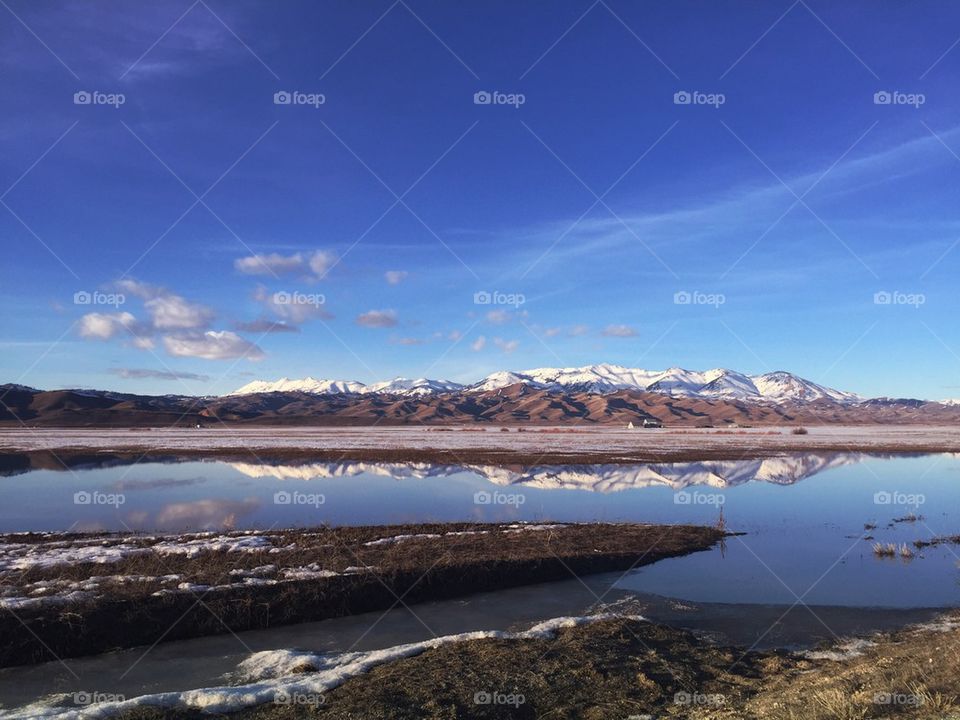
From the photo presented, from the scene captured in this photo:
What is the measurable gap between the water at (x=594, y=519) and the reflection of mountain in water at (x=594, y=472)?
0.68 ft

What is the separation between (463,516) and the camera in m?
28.5

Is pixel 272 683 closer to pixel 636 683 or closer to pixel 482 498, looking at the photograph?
pixel 636 683

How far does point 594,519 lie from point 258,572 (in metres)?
15.3

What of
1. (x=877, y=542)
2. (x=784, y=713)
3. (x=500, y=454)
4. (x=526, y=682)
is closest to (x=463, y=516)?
(x=877, y=542)

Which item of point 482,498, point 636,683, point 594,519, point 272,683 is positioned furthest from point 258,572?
point 482,498

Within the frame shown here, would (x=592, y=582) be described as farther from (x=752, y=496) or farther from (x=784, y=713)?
(x=752, y=496)

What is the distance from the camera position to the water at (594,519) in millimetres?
13656

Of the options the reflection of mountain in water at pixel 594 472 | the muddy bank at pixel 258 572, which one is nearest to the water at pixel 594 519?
the reflection of mountain in water at pixel 594 472

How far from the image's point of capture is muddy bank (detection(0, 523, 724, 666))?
1358 cm

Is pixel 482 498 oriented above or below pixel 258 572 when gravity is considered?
above

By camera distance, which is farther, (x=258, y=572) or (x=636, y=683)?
(x=258, y=572)

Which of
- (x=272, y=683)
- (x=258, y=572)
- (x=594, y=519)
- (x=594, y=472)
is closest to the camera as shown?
(x=272, y=683)

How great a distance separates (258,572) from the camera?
17.0 m

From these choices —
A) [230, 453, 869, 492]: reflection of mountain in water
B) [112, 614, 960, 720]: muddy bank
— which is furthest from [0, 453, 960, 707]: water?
[112, 614, 960, 720]: muddy bank
